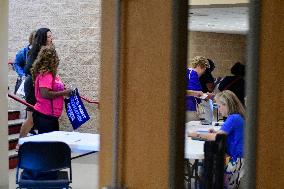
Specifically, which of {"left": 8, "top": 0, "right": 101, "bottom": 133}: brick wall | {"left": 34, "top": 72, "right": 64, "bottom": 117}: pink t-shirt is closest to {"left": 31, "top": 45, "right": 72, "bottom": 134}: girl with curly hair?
{"left": 34, "top": 72, "right": 64, "bottom": 117}: pink t-shirt

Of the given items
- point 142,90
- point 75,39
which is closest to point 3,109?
point 75,39

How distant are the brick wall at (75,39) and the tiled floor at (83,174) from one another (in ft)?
4.47

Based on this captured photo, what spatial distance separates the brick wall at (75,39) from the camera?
9.16 m

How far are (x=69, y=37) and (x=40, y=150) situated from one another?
500 cm

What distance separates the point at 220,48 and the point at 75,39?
26.8ft

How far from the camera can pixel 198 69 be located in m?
7.46

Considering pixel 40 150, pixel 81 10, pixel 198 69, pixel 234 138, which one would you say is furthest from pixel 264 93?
pixel 81 10

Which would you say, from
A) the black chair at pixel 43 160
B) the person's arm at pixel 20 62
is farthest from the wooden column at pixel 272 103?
the person's arm at pixel 20 62

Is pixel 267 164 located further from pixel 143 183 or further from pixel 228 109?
pixel 228 109

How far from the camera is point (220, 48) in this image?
16578 mm

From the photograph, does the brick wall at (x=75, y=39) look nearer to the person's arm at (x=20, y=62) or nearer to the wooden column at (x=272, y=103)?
the person's arm at (x=20, y=62)

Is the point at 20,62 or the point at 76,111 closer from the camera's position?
the point at 76,111

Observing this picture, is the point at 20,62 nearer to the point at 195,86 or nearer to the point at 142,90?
the point at 195,86

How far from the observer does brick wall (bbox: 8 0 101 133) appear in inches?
361
